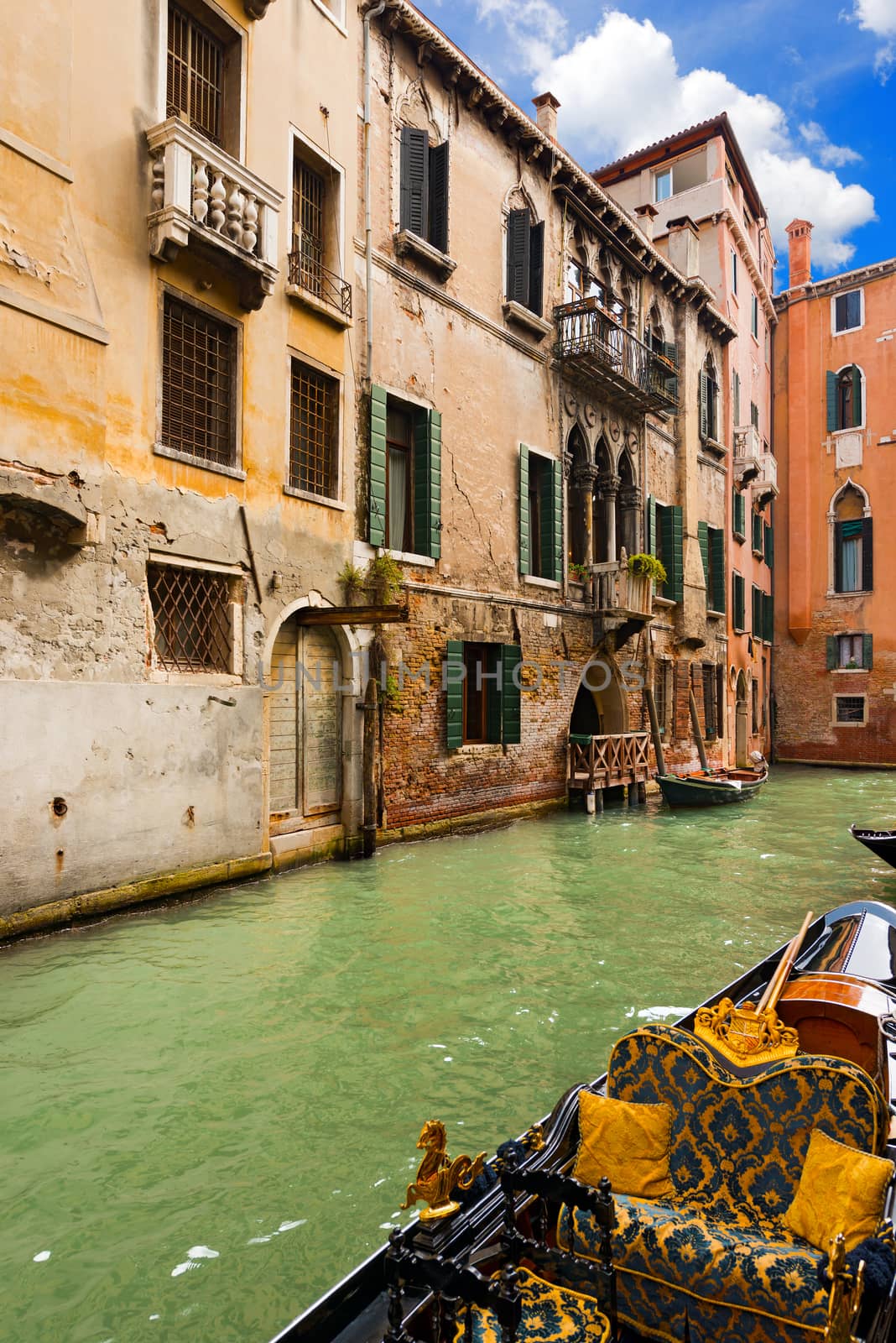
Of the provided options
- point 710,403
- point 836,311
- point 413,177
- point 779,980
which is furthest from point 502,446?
point 836,311

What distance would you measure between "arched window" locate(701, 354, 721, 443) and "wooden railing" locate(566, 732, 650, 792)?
26.0ft

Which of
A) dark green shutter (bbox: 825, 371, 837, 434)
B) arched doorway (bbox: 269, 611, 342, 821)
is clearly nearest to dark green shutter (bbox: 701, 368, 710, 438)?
dark green shutter (bbox: 825, 371, 837, 434)

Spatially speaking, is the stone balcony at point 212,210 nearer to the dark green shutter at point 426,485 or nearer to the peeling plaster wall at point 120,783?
the dark green shutter at point 426,485

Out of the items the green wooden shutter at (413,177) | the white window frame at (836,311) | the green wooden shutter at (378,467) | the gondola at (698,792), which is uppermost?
the white window frame at (836,311)

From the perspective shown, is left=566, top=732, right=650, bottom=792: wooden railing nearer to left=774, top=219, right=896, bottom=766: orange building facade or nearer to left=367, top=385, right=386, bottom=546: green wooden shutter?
left=367, top=385, right=386, bottom=546: green wooden shutter

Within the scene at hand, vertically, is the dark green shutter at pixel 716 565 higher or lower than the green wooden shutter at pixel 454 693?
higher

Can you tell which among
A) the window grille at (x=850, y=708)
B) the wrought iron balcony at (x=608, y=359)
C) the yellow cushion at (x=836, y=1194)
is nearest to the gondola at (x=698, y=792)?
the wrought iron balcony at (x=608, y=359)

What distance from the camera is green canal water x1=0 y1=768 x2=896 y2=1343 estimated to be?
2859mm

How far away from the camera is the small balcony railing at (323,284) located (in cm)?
920

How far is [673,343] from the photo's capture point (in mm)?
17812

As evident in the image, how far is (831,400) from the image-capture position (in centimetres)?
2389

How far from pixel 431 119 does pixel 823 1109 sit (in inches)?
468

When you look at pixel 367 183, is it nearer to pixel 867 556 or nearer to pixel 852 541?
pixel 867 556

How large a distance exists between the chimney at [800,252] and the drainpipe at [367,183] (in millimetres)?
18685
